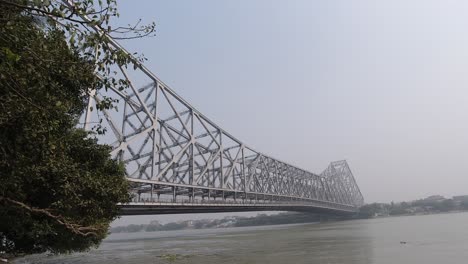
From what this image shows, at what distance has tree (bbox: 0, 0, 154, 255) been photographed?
5.08m

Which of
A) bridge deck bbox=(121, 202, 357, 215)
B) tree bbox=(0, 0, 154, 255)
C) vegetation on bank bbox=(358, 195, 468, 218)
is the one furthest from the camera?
vegetation on bank bbox=(358, 195, 468, 218)

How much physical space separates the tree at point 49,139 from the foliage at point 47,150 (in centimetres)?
2

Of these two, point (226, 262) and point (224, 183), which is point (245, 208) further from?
point (226, 262)

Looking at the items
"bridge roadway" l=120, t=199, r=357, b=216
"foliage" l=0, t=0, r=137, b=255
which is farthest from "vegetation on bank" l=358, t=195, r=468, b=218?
"foliage" l=0, t=0, r=137, b=255

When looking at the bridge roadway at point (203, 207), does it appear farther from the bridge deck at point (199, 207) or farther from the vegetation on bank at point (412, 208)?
the vegetation on bank at point (412, 208)

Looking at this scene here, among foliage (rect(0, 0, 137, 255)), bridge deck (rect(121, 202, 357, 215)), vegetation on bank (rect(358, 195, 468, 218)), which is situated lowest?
foliage (rect(0, 0, 137, 255))

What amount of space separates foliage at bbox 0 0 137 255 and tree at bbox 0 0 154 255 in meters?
0.02

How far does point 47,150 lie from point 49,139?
38 cm

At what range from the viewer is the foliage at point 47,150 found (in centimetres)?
531

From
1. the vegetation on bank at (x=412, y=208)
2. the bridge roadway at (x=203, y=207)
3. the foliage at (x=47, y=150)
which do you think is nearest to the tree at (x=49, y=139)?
the foliage at (x=47, y=150)

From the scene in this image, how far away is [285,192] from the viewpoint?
9812 cm

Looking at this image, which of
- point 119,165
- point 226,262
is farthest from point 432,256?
point 119,165

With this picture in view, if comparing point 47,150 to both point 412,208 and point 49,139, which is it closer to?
point 49,139

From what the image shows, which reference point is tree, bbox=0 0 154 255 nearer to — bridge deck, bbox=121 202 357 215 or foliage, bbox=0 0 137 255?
foliage, bbox=0 0 137 255
